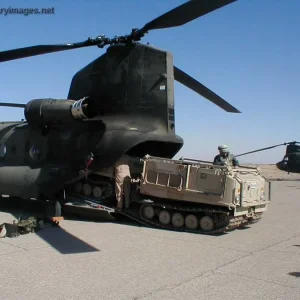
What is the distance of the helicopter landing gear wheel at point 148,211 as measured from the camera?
8.62 meters

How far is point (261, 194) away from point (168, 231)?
85.7 inches

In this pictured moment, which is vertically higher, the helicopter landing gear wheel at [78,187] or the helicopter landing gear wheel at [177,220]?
the helicopter landing gear wheel at [78,187]

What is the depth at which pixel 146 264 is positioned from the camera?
18.3 ft

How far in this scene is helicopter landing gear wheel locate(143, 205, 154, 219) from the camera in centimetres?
862

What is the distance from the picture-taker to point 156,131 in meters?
9.28

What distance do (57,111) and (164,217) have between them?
3670 mm

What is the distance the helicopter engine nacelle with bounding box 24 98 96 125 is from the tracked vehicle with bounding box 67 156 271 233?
1.90 metres

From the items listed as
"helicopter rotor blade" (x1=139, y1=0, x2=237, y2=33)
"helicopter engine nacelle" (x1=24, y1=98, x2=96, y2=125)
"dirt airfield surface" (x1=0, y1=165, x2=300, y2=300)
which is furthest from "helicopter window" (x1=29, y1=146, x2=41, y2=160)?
"helicopter rotor blade" (x1=139, y1=0, x2=237, y2=33)

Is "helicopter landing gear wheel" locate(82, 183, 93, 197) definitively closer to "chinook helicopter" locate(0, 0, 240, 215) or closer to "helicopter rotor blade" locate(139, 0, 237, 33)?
"chinook helicopter" locate(0, 0, 240, 215)

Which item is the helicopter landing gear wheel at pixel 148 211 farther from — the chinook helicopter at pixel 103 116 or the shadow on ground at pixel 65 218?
the chinook helicopter at pixel 103 116

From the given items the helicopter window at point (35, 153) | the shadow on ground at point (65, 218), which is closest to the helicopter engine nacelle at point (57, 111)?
the helicopter window at point (35, 153)

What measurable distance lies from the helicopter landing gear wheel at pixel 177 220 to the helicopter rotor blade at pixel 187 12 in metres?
3.64

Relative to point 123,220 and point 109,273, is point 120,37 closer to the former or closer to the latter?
point 123,220

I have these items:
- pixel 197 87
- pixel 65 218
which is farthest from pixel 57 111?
pixel 197 87
